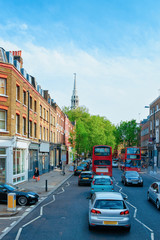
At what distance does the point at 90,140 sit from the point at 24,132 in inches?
1689

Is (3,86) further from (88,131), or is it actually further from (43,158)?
(88,131)

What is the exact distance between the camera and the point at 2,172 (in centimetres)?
2416

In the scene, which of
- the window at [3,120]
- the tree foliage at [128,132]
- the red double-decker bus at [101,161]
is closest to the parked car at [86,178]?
the red double-decker bus at [101,161]

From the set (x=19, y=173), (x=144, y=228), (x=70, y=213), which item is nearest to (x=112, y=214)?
(x=144, y=228)

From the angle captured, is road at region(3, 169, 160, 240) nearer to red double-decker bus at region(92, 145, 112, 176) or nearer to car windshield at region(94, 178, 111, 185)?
car windshield at region(94, 178, 111, 185)

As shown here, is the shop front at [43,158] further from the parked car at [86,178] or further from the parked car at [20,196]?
the parked car at [20,196]

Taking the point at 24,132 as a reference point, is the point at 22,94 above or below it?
above

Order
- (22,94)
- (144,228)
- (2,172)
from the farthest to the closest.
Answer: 1. (22,94)
2. (2,172)
3. (144,228)

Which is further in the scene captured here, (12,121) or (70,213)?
(12,121)

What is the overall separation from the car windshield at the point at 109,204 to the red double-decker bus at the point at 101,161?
20.9m

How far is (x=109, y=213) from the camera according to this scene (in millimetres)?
10266

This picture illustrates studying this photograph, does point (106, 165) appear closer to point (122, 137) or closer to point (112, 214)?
point (112, 214)

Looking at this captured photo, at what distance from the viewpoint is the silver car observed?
10219mm

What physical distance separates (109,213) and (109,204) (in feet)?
1.40
